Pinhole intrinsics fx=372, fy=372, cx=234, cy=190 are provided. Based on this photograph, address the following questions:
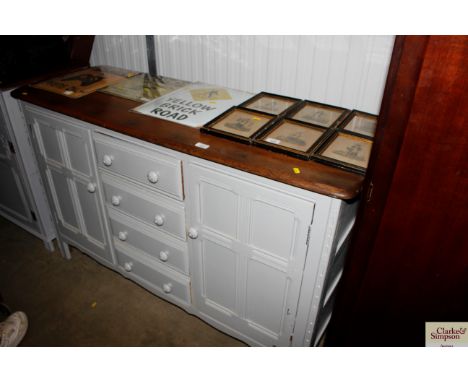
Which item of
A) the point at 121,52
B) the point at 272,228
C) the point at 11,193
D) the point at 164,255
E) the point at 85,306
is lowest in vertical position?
the point at 85,306

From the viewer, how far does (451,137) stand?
33.7 inches

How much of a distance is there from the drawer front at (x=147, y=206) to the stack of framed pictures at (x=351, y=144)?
652mm

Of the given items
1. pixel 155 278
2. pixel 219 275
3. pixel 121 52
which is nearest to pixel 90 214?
pixel 155 278

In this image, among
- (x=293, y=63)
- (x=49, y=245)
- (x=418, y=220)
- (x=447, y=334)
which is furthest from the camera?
(x=49, y=245)

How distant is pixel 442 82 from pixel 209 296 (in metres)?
1.36

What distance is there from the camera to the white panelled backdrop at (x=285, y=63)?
152cm

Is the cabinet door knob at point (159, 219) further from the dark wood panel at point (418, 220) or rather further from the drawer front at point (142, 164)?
the dark wood panel at point (418, 220)

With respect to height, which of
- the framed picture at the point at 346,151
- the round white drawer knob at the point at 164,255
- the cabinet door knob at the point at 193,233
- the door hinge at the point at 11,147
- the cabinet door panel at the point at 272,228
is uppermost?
the framed picture at the point at 346,151

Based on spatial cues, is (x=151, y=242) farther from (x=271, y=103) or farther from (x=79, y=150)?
(x=271, y=103)

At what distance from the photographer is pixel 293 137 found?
1422mm

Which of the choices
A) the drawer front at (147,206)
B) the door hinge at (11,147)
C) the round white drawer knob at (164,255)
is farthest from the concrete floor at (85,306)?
the door hinge at (11,147)

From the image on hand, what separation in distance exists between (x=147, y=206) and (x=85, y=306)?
2.80ft

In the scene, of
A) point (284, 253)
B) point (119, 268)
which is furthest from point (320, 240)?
point (119, 268)

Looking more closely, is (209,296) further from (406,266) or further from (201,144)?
(406,266)
